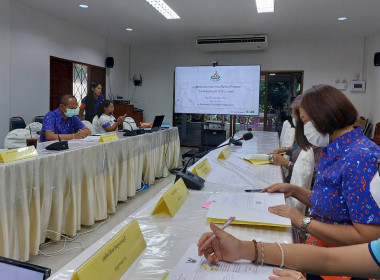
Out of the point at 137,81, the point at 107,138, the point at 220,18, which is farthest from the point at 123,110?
the point at 107,138

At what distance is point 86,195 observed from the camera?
269 centimetres

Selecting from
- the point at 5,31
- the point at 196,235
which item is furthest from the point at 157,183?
the point at 196,235

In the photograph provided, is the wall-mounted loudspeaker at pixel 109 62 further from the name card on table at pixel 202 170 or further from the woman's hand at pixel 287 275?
the woman's hand at pixel 287 275

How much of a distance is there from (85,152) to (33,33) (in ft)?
11.1

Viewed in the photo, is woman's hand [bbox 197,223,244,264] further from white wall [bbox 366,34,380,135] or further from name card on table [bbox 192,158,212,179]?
white wall [bbox 366,34,380,135]

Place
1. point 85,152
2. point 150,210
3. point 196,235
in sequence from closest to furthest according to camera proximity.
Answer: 1. point 196,235
2. point 150,210
3. point 85,152

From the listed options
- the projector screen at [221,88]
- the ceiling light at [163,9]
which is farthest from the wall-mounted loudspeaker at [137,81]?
the ceiling light at [163,9]

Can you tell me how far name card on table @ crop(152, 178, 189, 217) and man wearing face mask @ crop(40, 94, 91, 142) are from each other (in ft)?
7.53

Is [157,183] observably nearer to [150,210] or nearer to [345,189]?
[150,210]

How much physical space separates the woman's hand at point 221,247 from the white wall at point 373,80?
6210mm

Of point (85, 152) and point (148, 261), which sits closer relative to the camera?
point (148, 261)

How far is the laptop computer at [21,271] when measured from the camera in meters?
0.45

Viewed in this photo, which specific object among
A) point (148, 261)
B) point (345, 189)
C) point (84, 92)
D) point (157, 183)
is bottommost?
point (157, 183)

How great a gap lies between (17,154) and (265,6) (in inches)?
161
